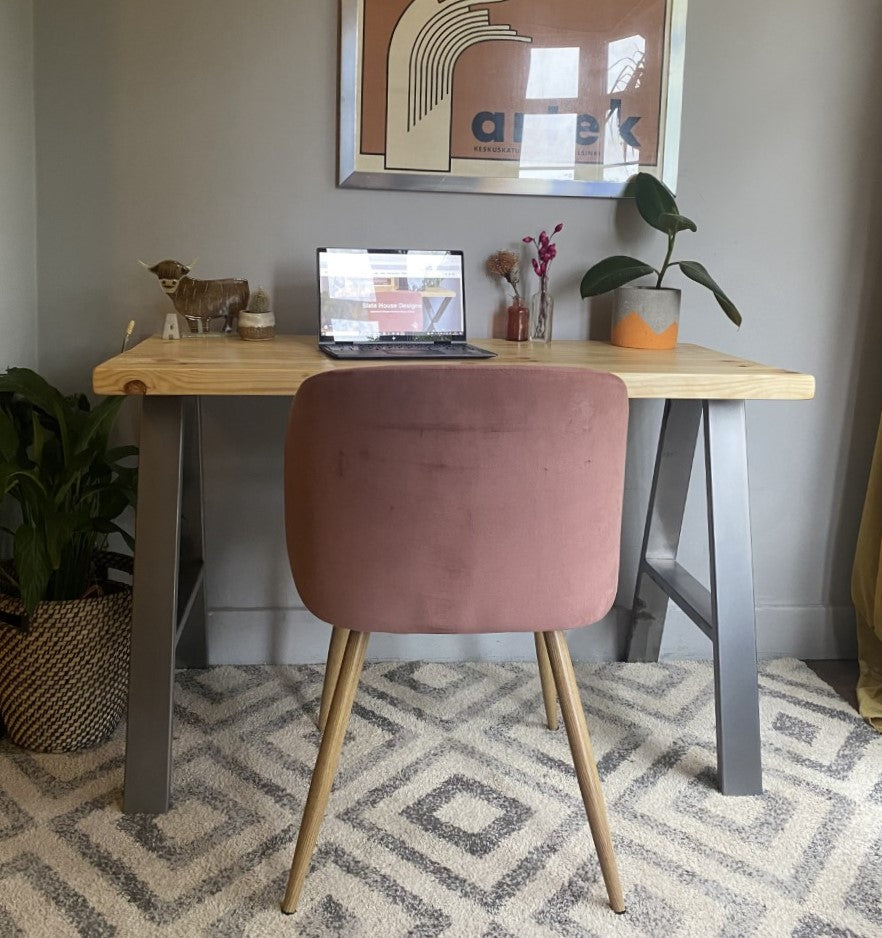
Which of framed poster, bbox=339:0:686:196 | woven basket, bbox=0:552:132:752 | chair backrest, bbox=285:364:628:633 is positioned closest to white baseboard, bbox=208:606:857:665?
woven basket, bbox=0:552:132:752

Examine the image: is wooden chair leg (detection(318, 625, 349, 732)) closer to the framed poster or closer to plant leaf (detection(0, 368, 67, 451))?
plant leaf (detection(0, 368, 67, 451))

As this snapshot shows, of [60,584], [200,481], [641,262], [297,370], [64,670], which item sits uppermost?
[641,262]

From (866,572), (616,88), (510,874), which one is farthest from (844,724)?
(616,88)

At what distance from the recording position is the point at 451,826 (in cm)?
150

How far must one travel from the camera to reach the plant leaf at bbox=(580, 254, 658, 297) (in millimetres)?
1862

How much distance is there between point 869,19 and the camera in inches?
77.4

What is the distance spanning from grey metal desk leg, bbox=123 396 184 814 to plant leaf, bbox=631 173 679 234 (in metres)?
1.05

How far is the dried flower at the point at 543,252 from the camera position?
1932 millimetres

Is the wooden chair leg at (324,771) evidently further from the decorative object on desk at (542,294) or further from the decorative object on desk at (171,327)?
the decorative object on desk at (542,294)

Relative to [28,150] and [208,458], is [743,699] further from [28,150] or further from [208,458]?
[28,150]

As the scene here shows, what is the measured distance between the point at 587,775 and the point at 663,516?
33.5 inches

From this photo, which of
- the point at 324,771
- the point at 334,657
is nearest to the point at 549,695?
the point at 334,657

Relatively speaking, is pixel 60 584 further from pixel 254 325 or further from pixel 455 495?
pixel 455 495

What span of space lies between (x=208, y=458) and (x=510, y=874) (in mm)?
1111
